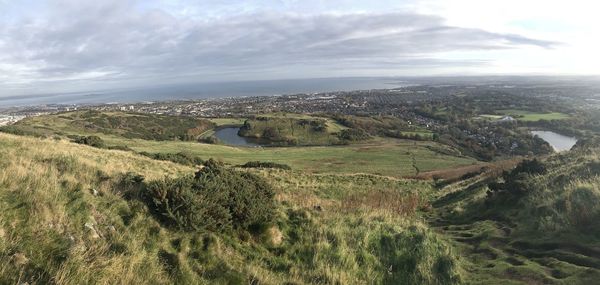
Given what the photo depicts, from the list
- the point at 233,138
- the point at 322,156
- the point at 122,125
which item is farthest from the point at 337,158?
the point at 122,125

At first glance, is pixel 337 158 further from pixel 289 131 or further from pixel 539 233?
pixel 539 233

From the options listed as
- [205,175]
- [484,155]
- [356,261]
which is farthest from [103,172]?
[484,155]

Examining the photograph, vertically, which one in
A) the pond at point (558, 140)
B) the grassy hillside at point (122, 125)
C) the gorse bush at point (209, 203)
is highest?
the gorse bush at point (209, 203)

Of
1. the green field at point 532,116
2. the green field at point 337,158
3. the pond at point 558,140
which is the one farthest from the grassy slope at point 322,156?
the green field at point 532,116

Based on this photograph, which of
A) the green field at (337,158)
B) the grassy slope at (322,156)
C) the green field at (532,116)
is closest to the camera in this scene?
the green field at (337,158)

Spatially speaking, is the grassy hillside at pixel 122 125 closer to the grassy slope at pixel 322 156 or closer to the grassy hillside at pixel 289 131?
the grassy slope at pixel 322 156

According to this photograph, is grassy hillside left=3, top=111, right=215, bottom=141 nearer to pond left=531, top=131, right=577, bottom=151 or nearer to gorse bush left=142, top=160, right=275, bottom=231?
gorse bush left=142, top=160, right=275, bottom=231
